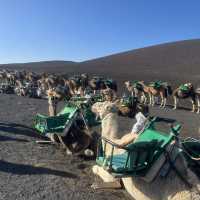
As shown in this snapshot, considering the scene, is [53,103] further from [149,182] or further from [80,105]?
[149,182]

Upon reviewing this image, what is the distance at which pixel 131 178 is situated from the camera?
6039 millimetres

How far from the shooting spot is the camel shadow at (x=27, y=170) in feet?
24.1

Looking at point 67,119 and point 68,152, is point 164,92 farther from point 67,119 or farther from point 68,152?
point 68,152

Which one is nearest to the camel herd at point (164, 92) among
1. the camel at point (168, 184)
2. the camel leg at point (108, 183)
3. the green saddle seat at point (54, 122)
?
the green saddle seat at point (54, 122)

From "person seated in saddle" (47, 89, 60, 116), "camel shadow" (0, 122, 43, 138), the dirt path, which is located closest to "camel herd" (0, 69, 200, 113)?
"person seated in saddle" (47, 89, 60, 116)

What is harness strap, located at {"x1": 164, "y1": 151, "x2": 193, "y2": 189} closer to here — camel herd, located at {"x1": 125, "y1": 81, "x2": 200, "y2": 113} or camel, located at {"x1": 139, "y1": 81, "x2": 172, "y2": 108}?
camel herd, located at {"x1": 125, "y1": 81, "x2": 200, "y2": 113}

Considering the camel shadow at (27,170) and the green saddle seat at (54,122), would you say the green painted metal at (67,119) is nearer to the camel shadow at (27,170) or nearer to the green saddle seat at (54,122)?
the green saddle seat at (54,122)

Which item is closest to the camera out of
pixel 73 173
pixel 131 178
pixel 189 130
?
pixel 131 178

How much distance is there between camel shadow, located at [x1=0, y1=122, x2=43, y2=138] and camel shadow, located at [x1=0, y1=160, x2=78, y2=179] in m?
3.02

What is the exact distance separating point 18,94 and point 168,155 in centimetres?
2089

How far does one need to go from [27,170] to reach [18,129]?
4.16m

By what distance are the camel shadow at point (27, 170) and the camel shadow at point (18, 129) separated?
119 inches

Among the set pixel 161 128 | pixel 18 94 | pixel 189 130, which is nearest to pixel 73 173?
pixel 161 128

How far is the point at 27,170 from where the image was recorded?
751 cm
